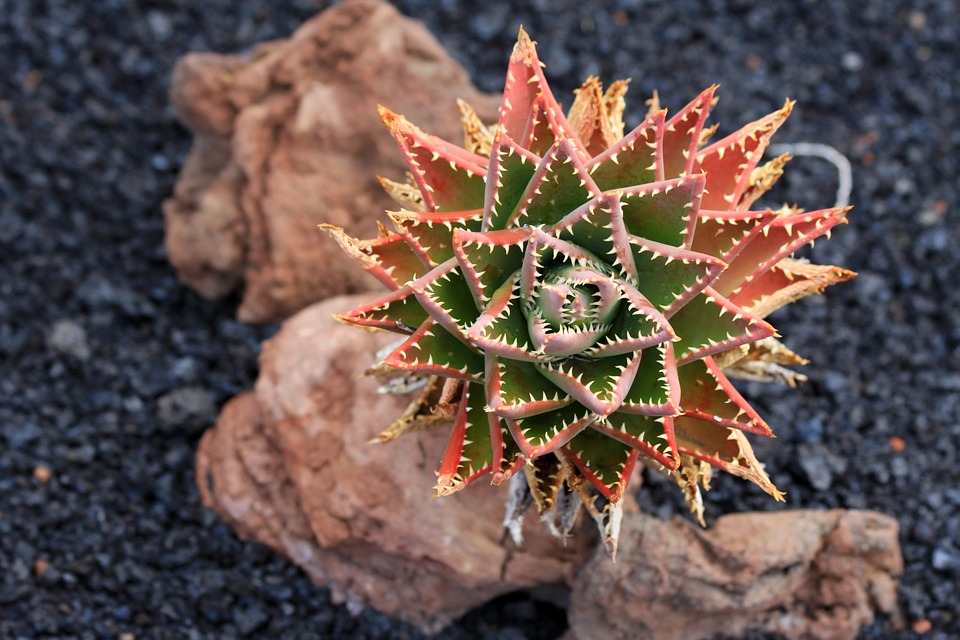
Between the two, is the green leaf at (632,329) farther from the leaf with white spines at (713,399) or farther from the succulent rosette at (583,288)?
the leaf with white spines at (713,399)

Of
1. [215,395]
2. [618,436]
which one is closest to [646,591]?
[618,436]

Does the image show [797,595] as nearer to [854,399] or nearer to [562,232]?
[854,399]

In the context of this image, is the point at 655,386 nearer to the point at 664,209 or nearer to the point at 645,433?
the point at 645,433

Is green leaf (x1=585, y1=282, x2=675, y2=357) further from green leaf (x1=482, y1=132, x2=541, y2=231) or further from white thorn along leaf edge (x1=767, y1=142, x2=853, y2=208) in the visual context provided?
white thorn along leaf edge (x1=767, y1=142, x2=853, y2=208)

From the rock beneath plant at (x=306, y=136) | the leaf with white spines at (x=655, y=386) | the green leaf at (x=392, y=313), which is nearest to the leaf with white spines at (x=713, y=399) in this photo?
the leaf with white spines at (x=655, y=386)

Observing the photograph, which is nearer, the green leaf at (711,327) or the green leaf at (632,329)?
the green leaf at (632,329)
